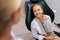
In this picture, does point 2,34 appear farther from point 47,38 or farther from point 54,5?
point 54,5

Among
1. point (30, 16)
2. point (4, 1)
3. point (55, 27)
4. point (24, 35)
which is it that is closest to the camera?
point (4, 1)

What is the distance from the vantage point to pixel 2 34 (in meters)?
0.56

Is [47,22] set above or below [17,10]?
below

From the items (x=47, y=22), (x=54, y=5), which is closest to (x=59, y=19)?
(x=54, y=5)

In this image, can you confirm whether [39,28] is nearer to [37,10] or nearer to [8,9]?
[37,10]

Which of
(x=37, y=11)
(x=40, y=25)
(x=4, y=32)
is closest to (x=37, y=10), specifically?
(x=37, y=11)

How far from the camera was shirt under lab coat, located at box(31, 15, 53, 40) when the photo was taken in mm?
2034

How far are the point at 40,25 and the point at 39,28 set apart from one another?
1.8 inches

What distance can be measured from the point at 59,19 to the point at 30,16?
1.14 meters

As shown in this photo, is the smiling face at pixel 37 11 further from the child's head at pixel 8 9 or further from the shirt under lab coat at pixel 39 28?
the child's head at pixel 8 9

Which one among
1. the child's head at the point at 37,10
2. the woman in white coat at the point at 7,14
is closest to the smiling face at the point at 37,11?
the child's head at the point at 37,10

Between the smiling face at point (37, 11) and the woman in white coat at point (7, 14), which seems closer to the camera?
the woman in white coat at point (7, 14)

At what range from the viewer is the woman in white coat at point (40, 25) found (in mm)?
2000

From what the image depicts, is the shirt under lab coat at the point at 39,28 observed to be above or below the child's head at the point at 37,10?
below
